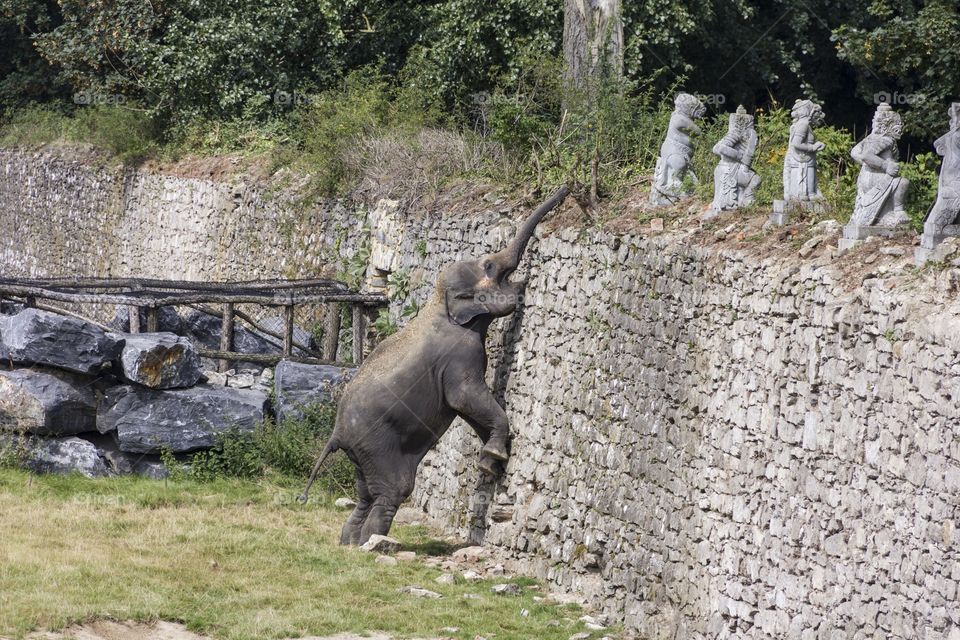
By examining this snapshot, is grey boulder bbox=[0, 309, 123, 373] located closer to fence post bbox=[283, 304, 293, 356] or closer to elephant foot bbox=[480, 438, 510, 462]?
fence post bbox=[283, 304, 293, 356]

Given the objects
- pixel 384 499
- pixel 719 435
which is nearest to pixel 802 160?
pixel 719 435

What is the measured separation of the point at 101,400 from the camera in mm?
14008

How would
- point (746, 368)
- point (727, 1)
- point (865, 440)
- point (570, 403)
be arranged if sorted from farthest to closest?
point (727, 1) → point (570, 403) → point (746, 368) → point (865, 440)

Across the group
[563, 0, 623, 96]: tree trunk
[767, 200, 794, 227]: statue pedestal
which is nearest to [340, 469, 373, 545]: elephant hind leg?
[767, 200, 794, 227]: statue pedestal

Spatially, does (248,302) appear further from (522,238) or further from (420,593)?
(420,593)

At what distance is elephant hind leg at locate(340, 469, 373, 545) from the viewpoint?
12.0 meters

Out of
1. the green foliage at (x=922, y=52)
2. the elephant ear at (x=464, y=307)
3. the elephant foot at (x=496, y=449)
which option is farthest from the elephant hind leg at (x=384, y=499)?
the green foliage at (x=922, y=52)

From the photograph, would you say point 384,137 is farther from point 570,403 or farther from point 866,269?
point 866,269

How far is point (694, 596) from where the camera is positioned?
29.5ft

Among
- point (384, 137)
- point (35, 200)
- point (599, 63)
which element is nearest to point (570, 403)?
point (599, 63)

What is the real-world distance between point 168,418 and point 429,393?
333 centimetres

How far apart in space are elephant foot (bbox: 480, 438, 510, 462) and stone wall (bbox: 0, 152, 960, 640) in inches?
3.9

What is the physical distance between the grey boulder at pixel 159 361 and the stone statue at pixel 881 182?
25.9 feet

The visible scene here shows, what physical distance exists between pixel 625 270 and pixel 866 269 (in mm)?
2809
